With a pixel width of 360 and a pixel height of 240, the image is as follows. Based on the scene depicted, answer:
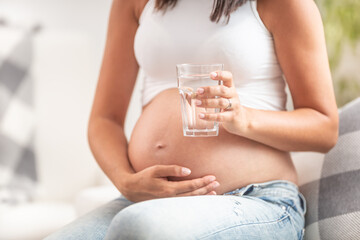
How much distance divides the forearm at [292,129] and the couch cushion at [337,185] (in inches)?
4.1

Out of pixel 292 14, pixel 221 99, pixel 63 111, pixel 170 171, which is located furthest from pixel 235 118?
pixel 63 111

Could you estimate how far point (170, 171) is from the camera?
0.99 metres

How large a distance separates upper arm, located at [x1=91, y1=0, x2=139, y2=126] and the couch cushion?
0.54 m

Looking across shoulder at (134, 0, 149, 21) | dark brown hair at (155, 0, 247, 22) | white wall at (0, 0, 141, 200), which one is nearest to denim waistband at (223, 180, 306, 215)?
dark brown hair at (155, 0, 247, 22)

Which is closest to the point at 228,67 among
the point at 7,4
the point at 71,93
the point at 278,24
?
the point at 278,24

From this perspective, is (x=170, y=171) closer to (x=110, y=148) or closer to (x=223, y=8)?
(x=110, y=148)

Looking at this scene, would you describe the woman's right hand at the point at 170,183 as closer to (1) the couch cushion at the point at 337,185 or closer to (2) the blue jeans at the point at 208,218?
(2) the blue jeans at the point at 208,218

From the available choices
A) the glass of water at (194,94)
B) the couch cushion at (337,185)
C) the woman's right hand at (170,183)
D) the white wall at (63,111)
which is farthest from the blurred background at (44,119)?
the glass of water at (194,94)

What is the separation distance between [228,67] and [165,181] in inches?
11.8

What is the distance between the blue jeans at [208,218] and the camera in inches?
30.7

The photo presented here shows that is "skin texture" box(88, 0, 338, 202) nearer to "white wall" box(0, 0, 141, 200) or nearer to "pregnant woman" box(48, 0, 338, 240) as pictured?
"pregnant woman" box(48, 0, 338, 240)

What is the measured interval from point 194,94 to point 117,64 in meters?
0.44

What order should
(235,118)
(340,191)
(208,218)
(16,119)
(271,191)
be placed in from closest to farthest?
(208,218)
(235,118)
(271,191)
(340,191)
(16,119)

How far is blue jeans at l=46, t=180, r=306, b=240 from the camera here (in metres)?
0.78
